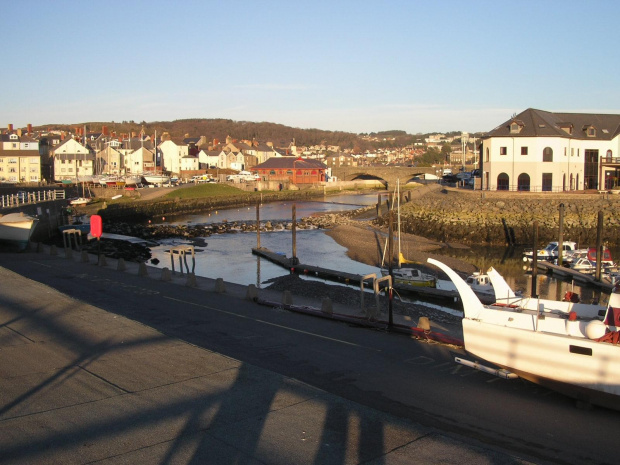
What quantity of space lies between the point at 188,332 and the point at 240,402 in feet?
23.8

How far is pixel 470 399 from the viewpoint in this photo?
11.0 metres

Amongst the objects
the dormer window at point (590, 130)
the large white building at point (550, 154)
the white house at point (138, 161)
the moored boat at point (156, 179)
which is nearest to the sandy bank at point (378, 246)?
the large white building at point (550, 154)

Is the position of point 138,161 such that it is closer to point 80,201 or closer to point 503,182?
point 80,201

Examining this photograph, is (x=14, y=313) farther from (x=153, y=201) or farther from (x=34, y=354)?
(x=153, y=201)

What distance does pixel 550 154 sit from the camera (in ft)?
201

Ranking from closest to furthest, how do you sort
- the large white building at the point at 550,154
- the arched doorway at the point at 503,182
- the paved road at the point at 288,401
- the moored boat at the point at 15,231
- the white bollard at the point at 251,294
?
the paved road at the point at 288,401 → the white bollard at the point at 251,294 → the moored boat at the point at 15,231 → the large white building at the point at 550,154 → the arched doorway at the point at 503,182

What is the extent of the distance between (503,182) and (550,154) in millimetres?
5351

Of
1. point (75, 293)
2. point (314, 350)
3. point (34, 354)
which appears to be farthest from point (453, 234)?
point (34, 354)

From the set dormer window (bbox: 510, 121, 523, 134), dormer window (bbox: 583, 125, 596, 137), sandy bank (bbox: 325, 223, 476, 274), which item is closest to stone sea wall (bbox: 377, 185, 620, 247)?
sandy bank (bbox: 325, 223, 476, 274)

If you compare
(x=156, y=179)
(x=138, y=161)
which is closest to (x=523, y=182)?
(x=156, y=179)

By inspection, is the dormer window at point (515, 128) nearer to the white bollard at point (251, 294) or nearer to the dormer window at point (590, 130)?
the dormer window at point (590, 130)

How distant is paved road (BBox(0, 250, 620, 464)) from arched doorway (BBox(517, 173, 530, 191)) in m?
50.1

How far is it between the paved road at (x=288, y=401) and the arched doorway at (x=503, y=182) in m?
50.6

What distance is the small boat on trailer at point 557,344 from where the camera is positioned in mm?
10000
